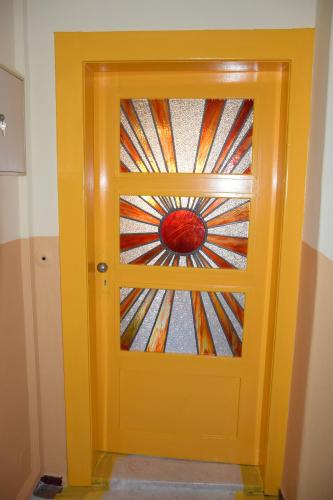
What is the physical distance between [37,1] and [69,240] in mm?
1096

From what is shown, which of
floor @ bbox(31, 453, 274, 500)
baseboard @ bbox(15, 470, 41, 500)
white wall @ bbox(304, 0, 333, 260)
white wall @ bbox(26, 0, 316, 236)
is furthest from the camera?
floor @ bbox(31, 453, 274, 500)

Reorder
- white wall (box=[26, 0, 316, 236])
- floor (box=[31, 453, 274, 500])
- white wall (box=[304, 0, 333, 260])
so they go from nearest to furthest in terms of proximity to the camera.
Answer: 1. white wall (box=[304, 0, 333, 260])
2. white wall (box=[26, 0, 316, 236])
3. floor (box=[31, 453, 274, 500])

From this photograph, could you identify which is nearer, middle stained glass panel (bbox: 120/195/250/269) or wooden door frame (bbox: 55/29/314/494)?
wooden door frame (bbox: 55/29/314/494)

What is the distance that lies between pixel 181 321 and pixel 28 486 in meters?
1.15

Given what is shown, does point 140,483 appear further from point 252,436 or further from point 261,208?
point 261,208

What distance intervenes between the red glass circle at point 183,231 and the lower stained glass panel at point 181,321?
26 centimetres

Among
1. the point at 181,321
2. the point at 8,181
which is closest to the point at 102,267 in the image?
the point at 181,321

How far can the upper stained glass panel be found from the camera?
1784mm

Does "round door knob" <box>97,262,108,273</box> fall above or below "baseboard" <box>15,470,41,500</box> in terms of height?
above

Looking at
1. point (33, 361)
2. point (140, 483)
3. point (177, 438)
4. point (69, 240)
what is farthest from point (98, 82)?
point (140, 483)

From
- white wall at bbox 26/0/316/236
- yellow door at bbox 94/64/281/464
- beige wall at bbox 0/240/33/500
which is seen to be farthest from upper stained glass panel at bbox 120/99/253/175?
beige wall at bbox 0/240/33/500

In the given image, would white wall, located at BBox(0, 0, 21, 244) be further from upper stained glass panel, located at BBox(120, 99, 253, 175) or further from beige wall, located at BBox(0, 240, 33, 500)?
upper stained glass panel, located at BBox(120, 99, 253, 175)

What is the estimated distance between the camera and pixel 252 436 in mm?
1997

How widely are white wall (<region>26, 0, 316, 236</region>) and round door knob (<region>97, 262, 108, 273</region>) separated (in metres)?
0.44
